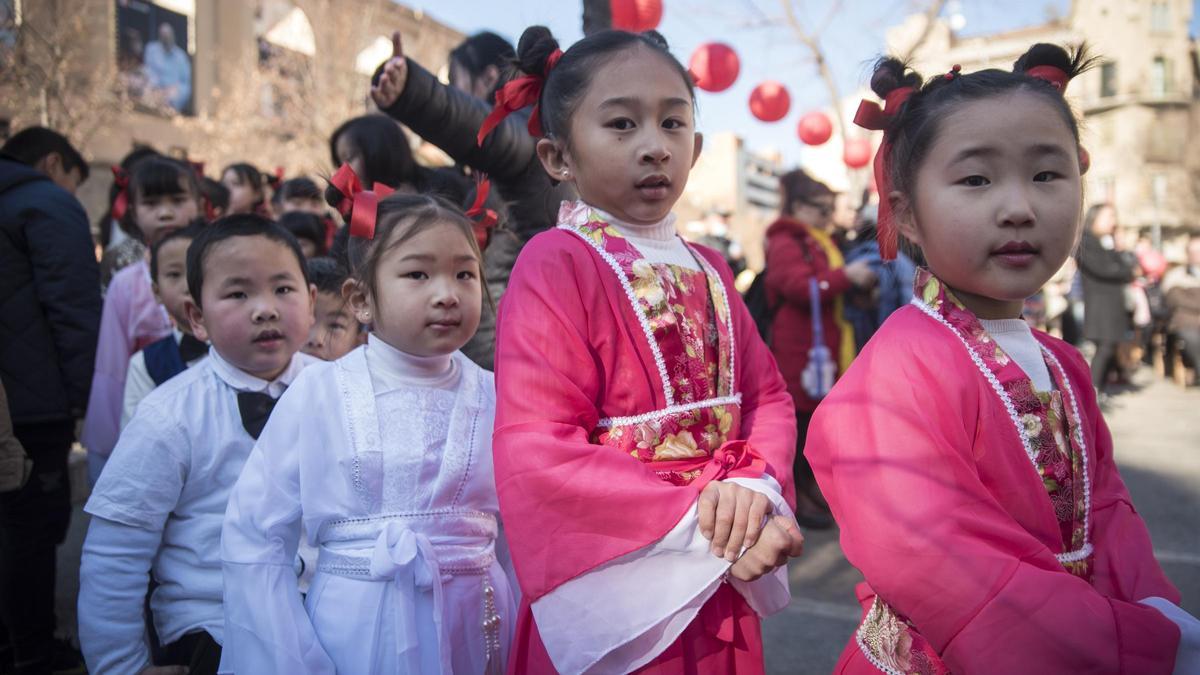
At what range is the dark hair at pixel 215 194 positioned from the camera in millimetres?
3830

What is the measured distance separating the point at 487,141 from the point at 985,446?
170 cm

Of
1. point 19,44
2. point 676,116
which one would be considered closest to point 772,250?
point 676,116

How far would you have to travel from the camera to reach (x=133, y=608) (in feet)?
5.93

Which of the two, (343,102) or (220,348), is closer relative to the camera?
(220,348)

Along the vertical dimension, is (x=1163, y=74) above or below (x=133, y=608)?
above

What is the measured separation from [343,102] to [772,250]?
11.7 metres

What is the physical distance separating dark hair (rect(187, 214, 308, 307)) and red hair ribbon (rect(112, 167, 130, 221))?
1861 millimetres

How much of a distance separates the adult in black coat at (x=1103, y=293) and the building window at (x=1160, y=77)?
129ft

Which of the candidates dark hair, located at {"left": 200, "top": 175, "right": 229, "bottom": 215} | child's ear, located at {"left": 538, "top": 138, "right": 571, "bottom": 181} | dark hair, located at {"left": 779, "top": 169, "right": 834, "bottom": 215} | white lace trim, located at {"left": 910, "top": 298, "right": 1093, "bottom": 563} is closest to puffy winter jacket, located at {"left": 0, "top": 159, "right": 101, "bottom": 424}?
dark hair, located at {"left": 200, "top": 175, "right": 229, "bottom": 215}

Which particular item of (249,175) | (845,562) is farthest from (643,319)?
(249,175)

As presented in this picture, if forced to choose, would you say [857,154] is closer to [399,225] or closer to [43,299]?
[43,299]

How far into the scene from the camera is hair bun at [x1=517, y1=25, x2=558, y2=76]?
1.74 meters

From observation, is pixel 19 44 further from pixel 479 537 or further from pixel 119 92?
pixel 479 537

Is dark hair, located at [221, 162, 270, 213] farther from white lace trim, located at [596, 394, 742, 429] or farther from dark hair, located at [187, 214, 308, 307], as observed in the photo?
white lace trim, located at [596, 394, 742, 429]
